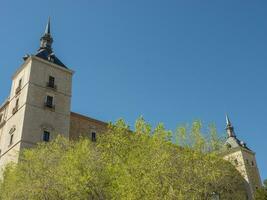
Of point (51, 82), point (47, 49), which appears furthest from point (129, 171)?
point (47, 49)

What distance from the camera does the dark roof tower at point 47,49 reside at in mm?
49275

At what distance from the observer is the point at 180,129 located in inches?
985

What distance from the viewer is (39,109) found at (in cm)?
4366

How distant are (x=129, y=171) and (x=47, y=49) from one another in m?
34.6

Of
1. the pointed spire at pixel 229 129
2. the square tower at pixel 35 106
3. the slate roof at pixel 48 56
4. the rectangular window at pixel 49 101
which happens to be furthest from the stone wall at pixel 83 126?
the pointed spire at pixel 229 129

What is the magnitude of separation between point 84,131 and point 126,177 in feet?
94.3

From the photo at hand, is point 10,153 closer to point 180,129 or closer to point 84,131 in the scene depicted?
point 84,131

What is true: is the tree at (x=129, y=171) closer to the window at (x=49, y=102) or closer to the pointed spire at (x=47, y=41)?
the window at (x=49, y=102)

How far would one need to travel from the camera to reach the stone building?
41.8 metres

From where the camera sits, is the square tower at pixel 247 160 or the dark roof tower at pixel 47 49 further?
the square tower at pixel 247 160

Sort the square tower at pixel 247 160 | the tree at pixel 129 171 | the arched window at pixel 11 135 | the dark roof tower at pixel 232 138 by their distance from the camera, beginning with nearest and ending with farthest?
the tree at pixel 129 171, the arched window at pixel 11 135, the square tower at pixel 247 160, the dark roof tower at pixel 232 138

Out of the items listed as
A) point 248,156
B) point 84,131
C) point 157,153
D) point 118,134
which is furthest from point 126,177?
point 248,156

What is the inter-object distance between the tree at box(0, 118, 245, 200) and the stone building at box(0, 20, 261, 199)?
529 inches

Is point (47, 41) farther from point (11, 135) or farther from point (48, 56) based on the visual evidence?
point (11, 135)
